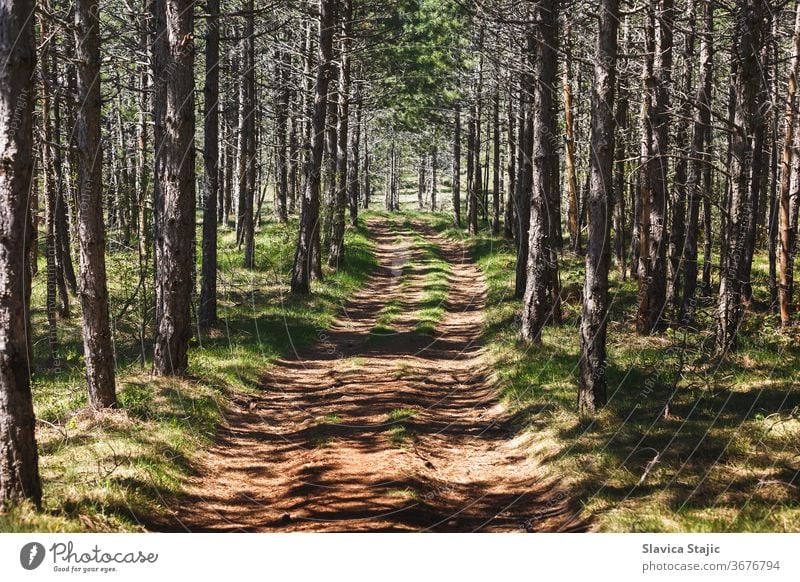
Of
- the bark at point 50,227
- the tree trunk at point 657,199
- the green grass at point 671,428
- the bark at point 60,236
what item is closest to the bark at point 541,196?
the green grass at point 671,428

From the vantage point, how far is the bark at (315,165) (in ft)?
68.3

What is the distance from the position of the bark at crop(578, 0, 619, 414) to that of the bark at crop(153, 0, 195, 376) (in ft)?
18.6

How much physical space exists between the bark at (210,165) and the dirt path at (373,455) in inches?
95.5

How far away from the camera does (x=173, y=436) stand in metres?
9.45

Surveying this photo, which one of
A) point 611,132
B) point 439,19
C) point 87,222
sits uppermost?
point 439,19

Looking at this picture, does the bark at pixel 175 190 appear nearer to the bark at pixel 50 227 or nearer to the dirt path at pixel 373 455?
the dirt path at pixel 373 455

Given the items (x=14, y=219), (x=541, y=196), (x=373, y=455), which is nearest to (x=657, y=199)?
(x=541, y=196)

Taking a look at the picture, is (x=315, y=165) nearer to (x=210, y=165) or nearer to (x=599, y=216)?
(x=210, y=165)

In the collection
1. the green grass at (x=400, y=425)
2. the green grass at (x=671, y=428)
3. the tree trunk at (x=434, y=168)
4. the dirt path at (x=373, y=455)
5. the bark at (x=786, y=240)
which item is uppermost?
the tree trunk at (x=434, y=168)

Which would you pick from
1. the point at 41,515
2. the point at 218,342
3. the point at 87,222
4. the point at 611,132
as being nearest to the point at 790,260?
the point at 611,132

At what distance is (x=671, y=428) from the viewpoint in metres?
9.26

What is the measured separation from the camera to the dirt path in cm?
770

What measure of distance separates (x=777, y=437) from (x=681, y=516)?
247cm

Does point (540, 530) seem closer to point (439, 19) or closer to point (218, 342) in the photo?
point (218, 342)
